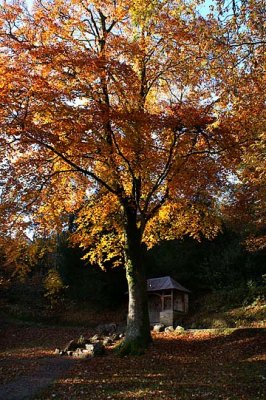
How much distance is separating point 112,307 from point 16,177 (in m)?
15.5

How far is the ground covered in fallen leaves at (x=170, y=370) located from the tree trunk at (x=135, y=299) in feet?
1.42

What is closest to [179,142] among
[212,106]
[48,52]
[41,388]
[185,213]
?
[212,106]

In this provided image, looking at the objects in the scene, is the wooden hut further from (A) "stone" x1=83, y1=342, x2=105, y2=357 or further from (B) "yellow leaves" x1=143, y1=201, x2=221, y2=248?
(A) "stone" x1=83, y1=342, x2=105, y2=357

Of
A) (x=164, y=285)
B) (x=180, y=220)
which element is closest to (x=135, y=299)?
(x=180, y=220)

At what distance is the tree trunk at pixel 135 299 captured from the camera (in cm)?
1298

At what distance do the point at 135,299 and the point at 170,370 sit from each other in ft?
11.3

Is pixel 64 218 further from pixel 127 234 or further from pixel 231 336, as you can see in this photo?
pixel 231 336

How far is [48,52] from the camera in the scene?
36.5ft

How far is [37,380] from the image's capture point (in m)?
10.4

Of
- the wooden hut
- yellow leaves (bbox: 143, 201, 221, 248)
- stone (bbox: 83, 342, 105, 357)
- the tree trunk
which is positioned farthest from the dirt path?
the wooden hut

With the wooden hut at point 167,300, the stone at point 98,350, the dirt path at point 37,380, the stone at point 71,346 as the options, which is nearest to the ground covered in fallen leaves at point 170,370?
the dirt path at point 37,380

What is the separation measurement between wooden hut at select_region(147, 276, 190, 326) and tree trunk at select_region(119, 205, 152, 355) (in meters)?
8.04

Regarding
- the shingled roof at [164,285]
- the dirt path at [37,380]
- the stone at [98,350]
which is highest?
the shingled roof at [164,285]

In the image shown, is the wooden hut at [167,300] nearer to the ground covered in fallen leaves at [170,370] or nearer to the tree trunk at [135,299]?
the ground covered in fallen leaves at [170,370]
